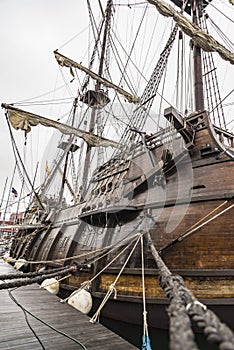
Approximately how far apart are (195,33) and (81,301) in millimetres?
8154

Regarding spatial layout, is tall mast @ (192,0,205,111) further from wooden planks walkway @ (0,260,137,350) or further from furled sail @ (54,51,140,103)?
furled sail @ (54,51,140,103)

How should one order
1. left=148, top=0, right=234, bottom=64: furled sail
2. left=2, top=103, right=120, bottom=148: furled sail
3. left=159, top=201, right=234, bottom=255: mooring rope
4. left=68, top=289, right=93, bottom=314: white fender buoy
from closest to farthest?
left=159, top=201, right=234, bottom=255: mooring rope, left=68, top=289, right=93, bottom=314: white fender buoy, left=148, top=0, right=234, bottom=64: furled sail, left=2, top=103, right=120, bottom=148: furled sail

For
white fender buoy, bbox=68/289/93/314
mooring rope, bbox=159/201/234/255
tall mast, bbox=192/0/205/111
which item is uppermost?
tall mast, bbox=192/0/205/111

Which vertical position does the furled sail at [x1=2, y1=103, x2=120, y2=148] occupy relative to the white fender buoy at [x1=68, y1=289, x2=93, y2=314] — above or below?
above

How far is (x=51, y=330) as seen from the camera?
10.3ft

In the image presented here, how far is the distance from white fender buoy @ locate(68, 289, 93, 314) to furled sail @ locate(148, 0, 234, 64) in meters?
7.90

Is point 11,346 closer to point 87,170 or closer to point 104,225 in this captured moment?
point 104,225

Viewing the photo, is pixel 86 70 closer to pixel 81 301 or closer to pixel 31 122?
pixel 31 122

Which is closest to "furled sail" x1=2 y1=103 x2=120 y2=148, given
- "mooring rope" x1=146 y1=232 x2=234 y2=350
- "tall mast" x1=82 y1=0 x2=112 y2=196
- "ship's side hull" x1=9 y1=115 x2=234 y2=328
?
"tall mast" x1=82 y1=0 x2=112 y2=196

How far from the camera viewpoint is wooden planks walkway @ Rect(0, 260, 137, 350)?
2.67 meters

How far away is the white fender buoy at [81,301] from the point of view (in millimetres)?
4820

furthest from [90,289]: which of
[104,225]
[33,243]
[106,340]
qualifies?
[33,243]

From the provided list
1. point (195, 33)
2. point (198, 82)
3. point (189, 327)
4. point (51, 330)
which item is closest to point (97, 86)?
point (195, 33)

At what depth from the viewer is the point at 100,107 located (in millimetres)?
17203
